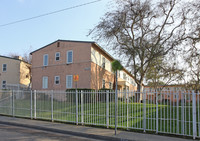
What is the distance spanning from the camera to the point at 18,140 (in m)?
6.87

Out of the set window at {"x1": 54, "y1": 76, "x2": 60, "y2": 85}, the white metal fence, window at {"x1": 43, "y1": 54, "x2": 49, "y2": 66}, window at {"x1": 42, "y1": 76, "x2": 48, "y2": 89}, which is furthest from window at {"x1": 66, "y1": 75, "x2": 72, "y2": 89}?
the white metal fence

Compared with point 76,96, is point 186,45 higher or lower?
higher

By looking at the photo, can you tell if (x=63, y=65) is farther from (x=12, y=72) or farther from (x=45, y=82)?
(x=12, y=72)

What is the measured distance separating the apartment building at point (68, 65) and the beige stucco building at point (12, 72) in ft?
19.8

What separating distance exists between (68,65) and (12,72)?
12644mm

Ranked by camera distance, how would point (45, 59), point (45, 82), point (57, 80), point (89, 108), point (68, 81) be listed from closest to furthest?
point (89, 108) < point (68, 81) < point (57, 80) < point (45, 82) < point (45, 59)

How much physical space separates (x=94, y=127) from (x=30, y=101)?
4.74 m

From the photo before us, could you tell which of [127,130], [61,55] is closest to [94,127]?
[127,130]

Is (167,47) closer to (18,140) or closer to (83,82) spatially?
(83,82)

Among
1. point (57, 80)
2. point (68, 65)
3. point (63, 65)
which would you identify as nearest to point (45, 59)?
point (63, 65)

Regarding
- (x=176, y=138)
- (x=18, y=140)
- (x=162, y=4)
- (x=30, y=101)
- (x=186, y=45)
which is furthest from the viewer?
(x=162, y=4)

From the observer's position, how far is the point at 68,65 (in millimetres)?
23156

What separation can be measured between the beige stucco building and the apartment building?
6027 millimetres

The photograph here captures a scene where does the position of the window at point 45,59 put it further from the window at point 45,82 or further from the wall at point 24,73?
the wall at point 24,73
